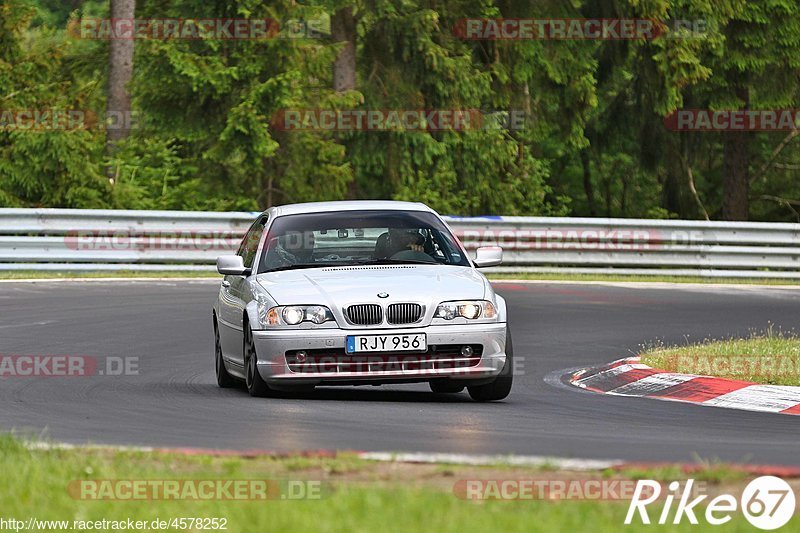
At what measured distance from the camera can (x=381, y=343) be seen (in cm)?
1114

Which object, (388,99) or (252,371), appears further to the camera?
(388,99)

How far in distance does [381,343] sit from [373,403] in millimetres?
512

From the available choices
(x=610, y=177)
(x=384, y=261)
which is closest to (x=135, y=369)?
(x=384, y=261)

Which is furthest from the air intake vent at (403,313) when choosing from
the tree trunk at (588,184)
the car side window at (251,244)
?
the tree trunk at (588,184)

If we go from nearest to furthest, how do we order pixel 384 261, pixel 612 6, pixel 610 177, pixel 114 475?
pixel 114 475, pixel 384 261, pixel 612 6, pixel 610 177

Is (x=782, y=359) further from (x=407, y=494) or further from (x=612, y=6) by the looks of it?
(x=612, y=6)

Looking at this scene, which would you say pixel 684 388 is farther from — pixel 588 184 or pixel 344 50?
pixel 588 184

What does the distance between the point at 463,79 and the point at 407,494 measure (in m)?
26.4

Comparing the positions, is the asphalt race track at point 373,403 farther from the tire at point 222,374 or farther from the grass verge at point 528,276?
the grass verge at point 528,276

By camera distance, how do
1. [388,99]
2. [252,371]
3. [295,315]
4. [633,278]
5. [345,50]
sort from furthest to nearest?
[388,99] → [345,50] → [633,278] → [252,371] → [295,315]

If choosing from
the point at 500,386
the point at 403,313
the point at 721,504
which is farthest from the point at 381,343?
the point at 721,504

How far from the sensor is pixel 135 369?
14047 mm

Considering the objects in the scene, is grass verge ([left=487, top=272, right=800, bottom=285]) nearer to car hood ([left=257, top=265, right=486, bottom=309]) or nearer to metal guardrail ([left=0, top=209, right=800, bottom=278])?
metal guardrail ([left=0, top=209, right=800, bottom=278])

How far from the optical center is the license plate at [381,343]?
1114 cm
